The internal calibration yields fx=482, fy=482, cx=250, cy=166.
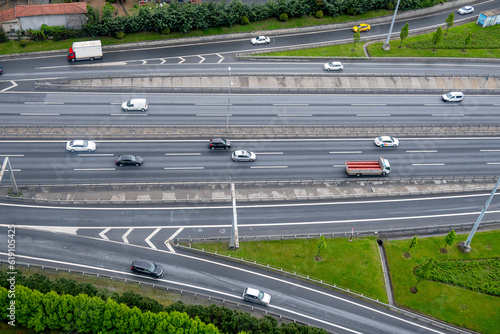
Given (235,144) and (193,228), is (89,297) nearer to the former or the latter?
(193,228)

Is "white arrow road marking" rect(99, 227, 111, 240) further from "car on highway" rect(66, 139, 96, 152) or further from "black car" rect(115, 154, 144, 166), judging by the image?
"car on highway" rect(66, 139, 96, 152)

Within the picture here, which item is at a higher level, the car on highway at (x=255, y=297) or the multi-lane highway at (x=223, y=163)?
the multi-lane highway at (x=223, y=163)

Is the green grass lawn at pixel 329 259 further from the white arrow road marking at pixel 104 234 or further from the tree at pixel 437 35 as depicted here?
the tree at pixel 437 35

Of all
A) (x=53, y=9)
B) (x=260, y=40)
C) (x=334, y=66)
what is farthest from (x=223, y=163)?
(x=53, y=9)

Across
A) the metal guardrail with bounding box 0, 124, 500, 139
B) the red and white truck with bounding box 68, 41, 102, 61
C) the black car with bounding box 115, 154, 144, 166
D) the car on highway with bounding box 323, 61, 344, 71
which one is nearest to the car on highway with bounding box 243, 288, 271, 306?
the black car with bounding box 115, 154, 144, 166

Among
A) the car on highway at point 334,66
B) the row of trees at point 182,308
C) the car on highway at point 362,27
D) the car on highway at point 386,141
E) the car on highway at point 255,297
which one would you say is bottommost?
the car on highway at point 255,297

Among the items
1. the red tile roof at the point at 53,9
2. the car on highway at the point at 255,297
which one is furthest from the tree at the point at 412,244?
the red tile roof at the point at 53,9
